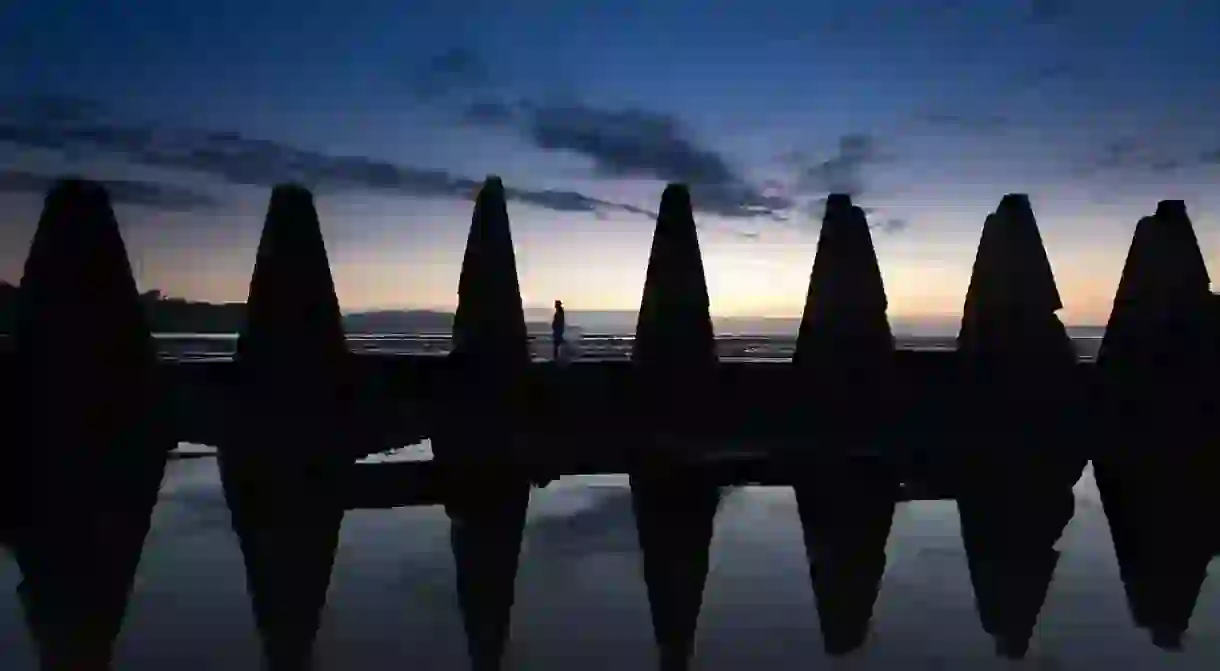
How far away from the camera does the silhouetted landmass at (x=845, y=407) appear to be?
1.85 m

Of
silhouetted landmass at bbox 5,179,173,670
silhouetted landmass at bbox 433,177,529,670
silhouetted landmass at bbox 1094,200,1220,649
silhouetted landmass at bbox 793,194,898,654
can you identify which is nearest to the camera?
silhouetted landmass at bbox 5,179,173,670

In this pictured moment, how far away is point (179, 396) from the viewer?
1.65m

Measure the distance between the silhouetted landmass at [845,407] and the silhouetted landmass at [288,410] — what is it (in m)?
0.94

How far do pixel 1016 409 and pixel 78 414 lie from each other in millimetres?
1889

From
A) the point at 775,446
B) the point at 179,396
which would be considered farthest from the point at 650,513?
the point at 179,396

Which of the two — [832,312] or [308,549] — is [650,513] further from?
[308,549]

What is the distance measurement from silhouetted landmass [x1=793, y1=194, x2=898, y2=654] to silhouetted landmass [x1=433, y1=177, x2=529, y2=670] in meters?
0.60

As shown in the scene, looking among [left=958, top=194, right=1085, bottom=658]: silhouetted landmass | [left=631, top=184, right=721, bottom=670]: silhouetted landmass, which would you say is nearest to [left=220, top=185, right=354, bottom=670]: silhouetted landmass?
[left=631, top=184, right=721, bottom=670]: silhouetted landmass

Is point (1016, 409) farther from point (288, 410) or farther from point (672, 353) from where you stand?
point (288, 410)

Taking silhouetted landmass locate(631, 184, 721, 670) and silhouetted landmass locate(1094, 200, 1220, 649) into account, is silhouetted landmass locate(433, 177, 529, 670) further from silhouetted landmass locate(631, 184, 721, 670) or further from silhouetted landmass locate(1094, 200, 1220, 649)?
silhouetted landmass locate(1094, 200, 1220, 649)

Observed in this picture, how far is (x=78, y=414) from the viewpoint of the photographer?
64.1 inches

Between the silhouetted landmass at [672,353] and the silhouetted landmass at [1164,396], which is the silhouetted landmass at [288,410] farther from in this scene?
the silhouetted landmass at [1164,396]

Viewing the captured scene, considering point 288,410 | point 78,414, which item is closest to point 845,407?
point 288,410

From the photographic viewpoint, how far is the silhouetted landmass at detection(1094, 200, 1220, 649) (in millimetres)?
Answer: 1999
